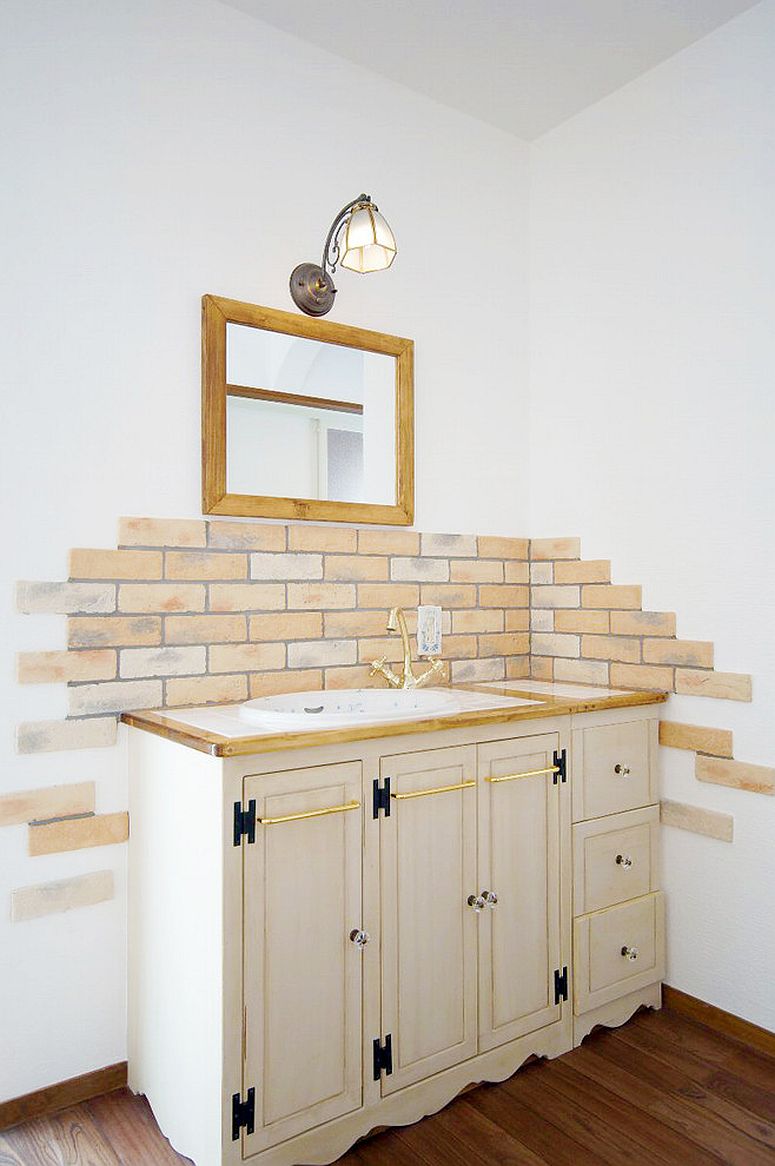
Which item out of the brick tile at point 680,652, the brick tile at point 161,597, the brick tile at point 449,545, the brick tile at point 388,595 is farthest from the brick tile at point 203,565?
the brick tile at point 680,652

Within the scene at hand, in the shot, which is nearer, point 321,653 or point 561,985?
point 561,985

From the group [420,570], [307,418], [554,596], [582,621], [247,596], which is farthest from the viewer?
[554,596]

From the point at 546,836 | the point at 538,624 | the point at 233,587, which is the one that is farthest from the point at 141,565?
the point at 538,624

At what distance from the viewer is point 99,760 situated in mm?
1978

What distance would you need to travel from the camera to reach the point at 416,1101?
1.83 meters

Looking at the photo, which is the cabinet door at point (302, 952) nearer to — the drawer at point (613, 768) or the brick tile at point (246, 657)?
the brick tile at point (246, 657)

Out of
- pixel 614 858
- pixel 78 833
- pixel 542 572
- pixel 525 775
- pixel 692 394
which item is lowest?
pixel 614 858

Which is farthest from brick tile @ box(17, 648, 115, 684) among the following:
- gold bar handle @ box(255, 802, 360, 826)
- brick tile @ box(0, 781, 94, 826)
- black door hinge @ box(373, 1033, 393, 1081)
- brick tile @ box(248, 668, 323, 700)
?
black door hinge @ box(373, 1033, 393, 1081)

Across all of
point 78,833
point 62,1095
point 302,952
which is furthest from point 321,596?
point 62,1095

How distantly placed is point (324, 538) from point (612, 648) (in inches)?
40.3

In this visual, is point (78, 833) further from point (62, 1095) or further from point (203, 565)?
point (203, 565)

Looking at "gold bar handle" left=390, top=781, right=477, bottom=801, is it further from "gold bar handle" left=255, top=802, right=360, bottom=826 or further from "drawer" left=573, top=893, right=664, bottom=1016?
"drawer" left=573, top=893, right=664, bottom=1016

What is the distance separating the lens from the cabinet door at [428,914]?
1800 millimetres

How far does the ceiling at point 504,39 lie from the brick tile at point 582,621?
172 centimetres
